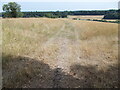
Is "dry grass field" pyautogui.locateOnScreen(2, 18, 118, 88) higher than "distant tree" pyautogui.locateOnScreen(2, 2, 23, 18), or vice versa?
"distant tree" pyautogui.locateOnScreen(2, 2, 23, 18)

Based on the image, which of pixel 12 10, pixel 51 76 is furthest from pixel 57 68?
pixel 12 10

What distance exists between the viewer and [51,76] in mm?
3533

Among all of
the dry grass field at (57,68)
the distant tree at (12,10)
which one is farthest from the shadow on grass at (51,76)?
the distant tree at (12,10)

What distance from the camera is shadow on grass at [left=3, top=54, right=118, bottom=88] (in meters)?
3.11

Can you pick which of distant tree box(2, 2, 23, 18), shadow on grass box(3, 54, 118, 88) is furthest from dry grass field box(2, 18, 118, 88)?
distant tree box(2, 2, 23, 18)

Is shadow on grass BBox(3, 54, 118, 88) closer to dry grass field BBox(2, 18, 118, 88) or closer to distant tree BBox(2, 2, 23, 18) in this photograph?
dry grass field BBox(2, 18, 118, 88)

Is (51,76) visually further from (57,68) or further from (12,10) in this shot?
(12,10)

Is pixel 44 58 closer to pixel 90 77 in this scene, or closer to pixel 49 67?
pixel 49 67

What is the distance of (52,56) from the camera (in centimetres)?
513

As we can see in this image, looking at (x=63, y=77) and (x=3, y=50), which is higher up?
(x=3, y=50)

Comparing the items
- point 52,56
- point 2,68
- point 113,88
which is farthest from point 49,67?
point 113,88

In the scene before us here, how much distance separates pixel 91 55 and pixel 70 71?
1.74 m

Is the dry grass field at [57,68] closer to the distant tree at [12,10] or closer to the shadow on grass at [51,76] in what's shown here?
the shadow on grass at [51,76]

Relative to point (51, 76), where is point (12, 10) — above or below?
above
